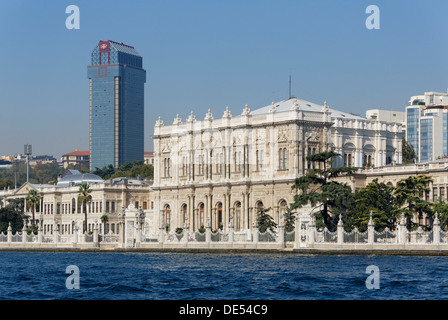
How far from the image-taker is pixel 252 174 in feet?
308

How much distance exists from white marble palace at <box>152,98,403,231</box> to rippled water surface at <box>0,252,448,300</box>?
72.0ft

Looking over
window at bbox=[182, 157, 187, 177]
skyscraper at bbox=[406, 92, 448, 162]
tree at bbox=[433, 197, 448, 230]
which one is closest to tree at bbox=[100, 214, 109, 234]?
window at bbox=[182, 157, 187, 177]

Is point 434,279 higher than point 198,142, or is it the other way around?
point 198,142

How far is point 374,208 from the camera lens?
236ft

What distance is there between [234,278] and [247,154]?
44.0 m

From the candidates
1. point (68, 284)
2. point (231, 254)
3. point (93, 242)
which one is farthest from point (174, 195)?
point (68, 284)

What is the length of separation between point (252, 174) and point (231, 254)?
20.4 m

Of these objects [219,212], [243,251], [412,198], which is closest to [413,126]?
[219,212]

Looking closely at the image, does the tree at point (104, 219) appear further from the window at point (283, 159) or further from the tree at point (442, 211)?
the tree at point (442, 211)

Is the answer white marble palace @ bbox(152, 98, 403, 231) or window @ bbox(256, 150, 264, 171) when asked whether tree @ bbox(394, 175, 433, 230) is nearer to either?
white marble palace @ bbox(152, 98, 403, 231)

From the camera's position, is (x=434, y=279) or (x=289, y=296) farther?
(x=434, y=279)

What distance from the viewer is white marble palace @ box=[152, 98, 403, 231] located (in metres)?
90.9

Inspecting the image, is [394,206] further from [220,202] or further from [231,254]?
[220,202]

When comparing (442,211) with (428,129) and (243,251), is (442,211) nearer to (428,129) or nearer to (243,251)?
(243,251)
